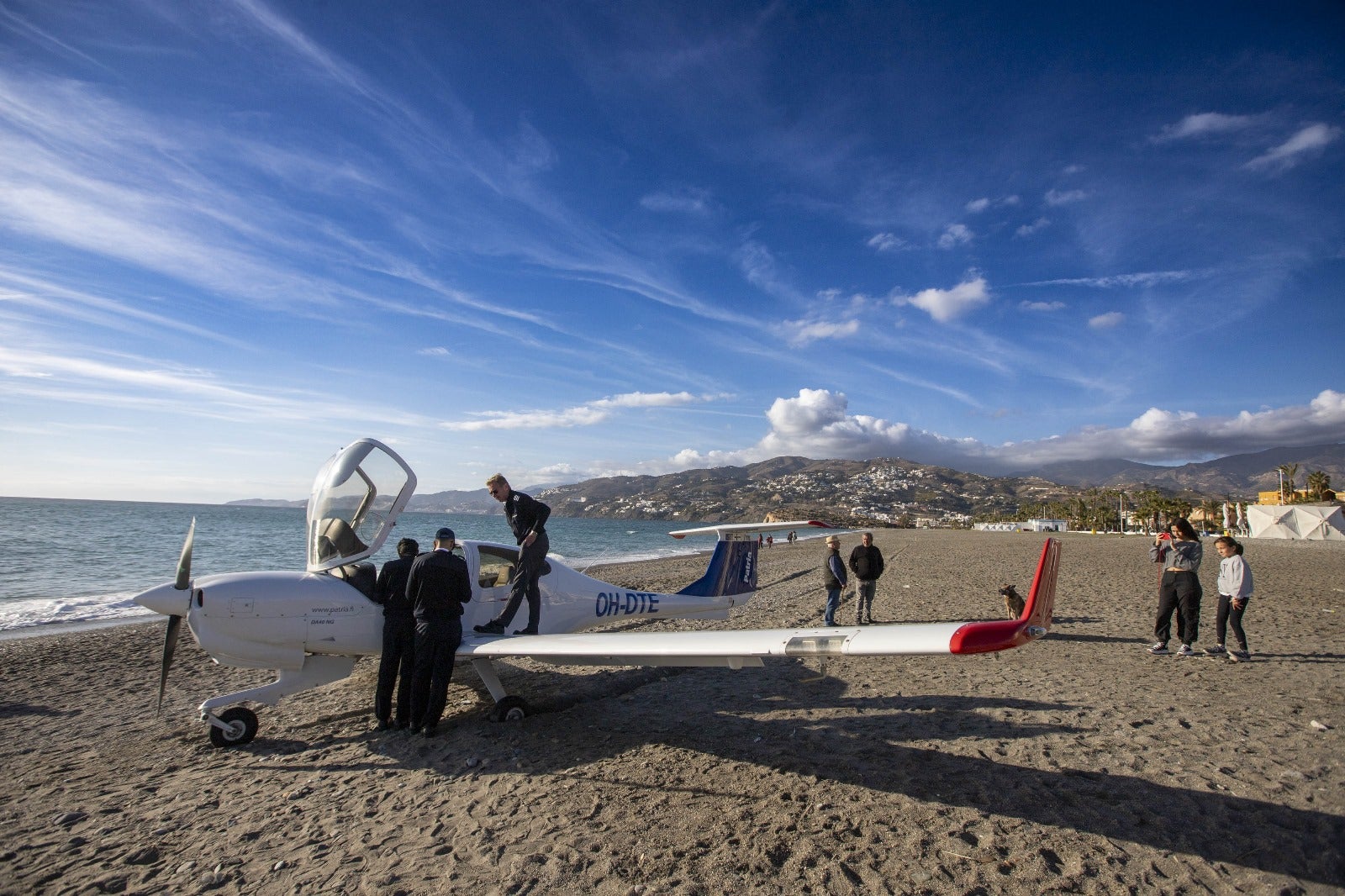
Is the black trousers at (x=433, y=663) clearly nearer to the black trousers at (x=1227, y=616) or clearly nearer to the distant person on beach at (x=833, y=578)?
the distant person on beach at (x=833, y=578)

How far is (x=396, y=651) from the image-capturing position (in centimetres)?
610

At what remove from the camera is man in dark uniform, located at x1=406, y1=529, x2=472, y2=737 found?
581 centimetres

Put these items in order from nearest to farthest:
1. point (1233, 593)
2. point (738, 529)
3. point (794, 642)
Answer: point (794, 642), point (1233, 593), point (738, 529)

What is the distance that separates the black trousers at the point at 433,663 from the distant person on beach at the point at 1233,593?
947 cm

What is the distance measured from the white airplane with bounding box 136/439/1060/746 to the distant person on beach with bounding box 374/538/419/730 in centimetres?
34

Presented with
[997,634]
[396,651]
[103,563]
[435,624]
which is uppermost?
[997,634]

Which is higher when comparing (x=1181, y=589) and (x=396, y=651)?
(x=1181, y=589)

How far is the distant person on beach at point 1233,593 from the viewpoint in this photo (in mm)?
8070

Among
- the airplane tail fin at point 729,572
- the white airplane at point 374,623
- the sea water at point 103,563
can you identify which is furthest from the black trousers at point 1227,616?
the sea water at point 103,563

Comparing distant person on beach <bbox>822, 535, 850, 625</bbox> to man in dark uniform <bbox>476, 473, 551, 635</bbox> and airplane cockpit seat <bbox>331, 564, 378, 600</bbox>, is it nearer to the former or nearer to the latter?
man in dark uniform <bbox>476, 473, 551, 635</bbox>

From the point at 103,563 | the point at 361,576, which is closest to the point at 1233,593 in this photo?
the point at 361,576

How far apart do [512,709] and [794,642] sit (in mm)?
3541

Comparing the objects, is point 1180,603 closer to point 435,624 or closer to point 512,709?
point 512,709

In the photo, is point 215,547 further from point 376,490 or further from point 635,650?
point 635,650
